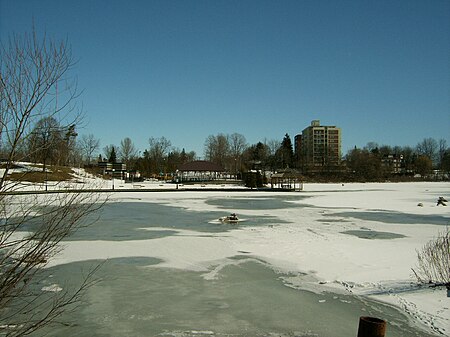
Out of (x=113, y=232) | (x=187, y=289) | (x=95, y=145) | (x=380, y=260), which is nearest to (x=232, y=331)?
(x=187, y=289)

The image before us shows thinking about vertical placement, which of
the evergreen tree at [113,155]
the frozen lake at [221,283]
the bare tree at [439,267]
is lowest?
the frozen lake at [221,283]

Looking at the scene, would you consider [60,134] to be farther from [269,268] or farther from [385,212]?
[385,212]

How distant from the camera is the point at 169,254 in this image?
11.0 m

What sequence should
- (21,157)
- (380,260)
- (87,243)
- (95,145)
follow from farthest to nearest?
(87,243) < (380,260) < (95,145) < (21,157)

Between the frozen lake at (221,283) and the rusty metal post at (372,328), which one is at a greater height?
the rusty metal post at (372,328)

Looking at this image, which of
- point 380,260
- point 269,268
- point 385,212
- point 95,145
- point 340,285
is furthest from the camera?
point 385,212

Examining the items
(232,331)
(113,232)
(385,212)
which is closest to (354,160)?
(385,212)

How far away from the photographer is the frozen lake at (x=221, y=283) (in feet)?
19.4

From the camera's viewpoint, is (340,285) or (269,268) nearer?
(340,285)

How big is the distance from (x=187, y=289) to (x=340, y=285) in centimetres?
330

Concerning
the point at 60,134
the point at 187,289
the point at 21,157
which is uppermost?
the point at 60,134

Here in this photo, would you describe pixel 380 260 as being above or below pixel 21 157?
below

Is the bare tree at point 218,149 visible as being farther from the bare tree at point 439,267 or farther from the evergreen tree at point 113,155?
the bare tree at point 439,267

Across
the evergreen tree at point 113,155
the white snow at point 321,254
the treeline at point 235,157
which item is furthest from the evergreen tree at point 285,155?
the white snow at point 321,254
